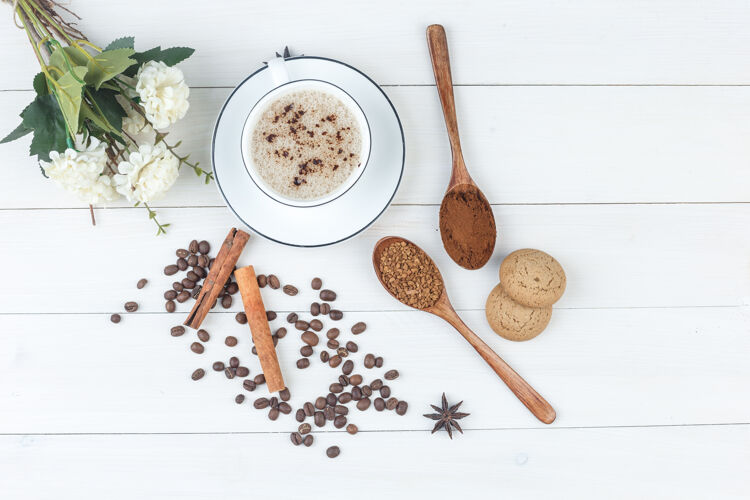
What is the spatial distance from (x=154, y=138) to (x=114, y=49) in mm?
210

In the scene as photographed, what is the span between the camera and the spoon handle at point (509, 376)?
121cm

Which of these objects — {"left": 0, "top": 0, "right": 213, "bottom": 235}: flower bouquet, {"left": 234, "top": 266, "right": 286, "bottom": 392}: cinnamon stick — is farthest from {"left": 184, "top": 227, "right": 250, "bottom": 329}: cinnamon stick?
{"left": 0, "top": 0, "right": 213, "bottom": 235}: flower bouquet

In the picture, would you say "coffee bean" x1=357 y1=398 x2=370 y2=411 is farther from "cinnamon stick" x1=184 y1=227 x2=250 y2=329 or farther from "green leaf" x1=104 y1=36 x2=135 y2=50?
"green leaf" x1=104 y1=36 x2=135 y2=50

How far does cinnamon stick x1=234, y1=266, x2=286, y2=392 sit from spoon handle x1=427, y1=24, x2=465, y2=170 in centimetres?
54

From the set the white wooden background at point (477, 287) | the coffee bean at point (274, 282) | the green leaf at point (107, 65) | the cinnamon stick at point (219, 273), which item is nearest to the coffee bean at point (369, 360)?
the white wooden background at point (477, 287)

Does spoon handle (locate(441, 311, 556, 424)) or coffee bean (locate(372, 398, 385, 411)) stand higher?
spoon handle (locate(441, 311, 556, 424))

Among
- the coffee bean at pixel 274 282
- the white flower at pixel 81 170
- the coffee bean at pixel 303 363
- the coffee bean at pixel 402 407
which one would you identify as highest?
the coffee bean at pixel 402 407

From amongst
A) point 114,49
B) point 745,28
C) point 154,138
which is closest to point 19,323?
point 154,138

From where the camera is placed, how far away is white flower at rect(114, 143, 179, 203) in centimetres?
106

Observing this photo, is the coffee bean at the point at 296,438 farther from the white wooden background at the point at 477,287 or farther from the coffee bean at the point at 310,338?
the coffee bean at the point at 310,338

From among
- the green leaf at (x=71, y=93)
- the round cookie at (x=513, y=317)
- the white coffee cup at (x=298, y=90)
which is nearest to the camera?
the green leaf at (x=71, y=93)

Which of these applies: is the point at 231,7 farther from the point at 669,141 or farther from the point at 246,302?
the point at 669,141

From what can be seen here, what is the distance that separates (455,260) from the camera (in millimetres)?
1219

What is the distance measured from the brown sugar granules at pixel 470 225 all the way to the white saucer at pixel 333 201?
15cm
